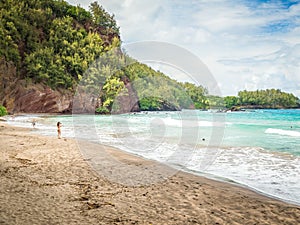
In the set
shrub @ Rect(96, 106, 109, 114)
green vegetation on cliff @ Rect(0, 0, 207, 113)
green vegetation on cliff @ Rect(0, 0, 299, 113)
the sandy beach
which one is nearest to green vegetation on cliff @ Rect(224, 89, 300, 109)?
green vegetation on cliff @ Rect(0, 0, 299, 113)

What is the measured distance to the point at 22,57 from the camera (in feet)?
183

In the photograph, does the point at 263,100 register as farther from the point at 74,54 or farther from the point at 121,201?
the point at 121,201

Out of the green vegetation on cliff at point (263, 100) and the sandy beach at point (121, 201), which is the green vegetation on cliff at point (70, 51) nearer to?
Answer: the sandy beach at point (121, 201)

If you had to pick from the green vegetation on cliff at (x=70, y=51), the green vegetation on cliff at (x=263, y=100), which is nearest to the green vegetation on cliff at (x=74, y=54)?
the green vegetation on cliff at (x=70, y=51)

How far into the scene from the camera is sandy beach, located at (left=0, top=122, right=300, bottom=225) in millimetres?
4805

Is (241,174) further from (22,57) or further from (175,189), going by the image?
(22,57)

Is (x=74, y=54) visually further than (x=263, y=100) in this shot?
No

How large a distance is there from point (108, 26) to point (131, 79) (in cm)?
1735

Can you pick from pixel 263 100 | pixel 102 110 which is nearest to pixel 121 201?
pixel 102 110

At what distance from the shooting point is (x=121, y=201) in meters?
5.73

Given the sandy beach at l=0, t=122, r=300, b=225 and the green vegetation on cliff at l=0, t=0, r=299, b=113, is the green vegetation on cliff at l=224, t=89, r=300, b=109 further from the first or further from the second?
the sandy beach at l=0, t=122, r=300, b=225

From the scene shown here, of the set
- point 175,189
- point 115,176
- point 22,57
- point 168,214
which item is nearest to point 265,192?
point 175,189

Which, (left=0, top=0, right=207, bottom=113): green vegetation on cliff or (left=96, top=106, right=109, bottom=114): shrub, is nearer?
(left=0, top=0, right=207, bottom=113): green vegetation on cliff

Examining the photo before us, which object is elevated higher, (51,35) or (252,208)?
(51,35)
